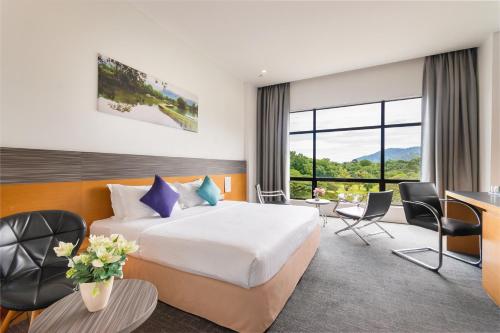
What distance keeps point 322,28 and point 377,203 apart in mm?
2721

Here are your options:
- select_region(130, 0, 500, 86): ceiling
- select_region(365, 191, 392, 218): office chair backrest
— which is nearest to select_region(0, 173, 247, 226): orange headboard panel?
select_region(130, 0, 500, 86): ceiling

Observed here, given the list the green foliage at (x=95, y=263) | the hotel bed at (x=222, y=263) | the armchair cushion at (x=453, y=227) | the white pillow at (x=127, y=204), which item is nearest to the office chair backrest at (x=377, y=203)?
the armchair cushion at (x=453, y=227)

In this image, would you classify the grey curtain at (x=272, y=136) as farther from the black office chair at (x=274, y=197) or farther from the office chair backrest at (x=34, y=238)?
the office chair backrest at (x=34, y=238)

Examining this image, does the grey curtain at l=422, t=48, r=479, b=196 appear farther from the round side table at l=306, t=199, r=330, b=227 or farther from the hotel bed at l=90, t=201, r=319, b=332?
the hotel bed at l=90, t=201, r=319, b=332

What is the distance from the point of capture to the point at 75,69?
2176 mm

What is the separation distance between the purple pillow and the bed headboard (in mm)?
428

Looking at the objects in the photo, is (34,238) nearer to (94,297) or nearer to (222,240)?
(94,297)

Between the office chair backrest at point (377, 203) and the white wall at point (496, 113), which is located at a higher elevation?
the white wall at point (496, 113)

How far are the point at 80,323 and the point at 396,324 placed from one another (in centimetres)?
205

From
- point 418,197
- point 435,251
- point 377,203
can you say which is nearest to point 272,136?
point 377,203

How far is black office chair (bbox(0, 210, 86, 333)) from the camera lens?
124 cm

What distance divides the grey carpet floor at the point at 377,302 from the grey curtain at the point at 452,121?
1.87m

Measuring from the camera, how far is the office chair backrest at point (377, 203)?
10.2 feet

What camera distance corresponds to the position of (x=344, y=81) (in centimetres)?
483
